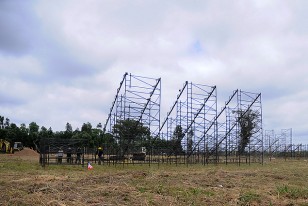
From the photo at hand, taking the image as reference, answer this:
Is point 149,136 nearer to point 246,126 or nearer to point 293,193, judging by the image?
point 246,126

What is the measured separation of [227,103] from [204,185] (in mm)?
26797

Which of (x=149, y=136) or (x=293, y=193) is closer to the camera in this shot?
(x=293, y=193)

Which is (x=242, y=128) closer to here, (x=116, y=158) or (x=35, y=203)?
(x=116, y=158)

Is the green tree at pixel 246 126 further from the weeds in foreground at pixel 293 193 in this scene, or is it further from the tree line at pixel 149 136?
the weeds in foreground at pixel 293 193

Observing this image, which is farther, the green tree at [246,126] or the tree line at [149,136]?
the green tree at [246,126]

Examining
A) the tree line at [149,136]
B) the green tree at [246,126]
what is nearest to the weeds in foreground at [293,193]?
the tree line at [149,136]

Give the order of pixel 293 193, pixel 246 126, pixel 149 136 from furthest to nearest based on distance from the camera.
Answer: pixel 246 126 < pixel 149 136 < pixel 293 193

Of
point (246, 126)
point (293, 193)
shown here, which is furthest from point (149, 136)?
point (293, 193)

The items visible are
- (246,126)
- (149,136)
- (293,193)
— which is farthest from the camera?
(246,126)

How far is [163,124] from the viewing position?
3734 cm

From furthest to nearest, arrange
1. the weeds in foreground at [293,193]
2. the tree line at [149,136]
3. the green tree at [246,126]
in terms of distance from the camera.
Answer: the green tree at [246,126] < the tree line at [149,136] < the weeds in foreground at [293,193]

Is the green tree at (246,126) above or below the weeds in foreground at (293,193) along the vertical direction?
above

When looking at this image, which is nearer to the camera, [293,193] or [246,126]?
[293,193]

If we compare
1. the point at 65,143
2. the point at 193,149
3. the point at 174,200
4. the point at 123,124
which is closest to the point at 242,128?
the point at 193,149
